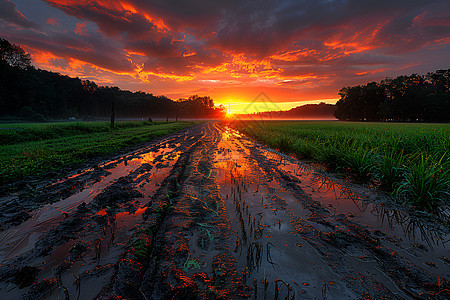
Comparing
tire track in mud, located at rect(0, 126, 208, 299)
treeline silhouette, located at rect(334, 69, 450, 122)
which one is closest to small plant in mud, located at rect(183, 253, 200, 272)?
tire track in mud, located at rect(0, 126, 208, 299)

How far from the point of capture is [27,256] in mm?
1876

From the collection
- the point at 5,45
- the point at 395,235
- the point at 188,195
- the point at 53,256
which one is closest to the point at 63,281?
the point at 53,256

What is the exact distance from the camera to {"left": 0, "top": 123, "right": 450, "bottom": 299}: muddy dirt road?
4.88ft

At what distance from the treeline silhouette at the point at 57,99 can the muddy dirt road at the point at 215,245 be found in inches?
910

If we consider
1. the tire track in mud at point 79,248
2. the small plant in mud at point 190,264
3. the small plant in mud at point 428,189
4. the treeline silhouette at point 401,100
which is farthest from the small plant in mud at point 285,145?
the treeline silhouette at point 401,100

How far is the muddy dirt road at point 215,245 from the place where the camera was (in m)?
1.49

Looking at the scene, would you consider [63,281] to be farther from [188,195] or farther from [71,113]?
[71,113]

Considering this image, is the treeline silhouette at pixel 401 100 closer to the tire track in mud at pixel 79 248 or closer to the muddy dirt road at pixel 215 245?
the muddy dirt road at pixel 215 245

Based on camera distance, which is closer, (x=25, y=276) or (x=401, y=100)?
(x=25, y=276)

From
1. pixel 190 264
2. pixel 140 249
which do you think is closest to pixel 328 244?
pixel 190 264

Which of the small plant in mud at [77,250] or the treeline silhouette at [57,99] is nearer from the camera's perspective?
the small plant in mud at [77,250]

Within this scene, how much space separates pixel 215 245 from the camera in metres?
2.06

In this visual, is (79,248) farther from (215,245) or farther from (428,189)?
(428,189)

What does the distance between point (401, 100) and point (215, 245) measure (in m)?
77.3
